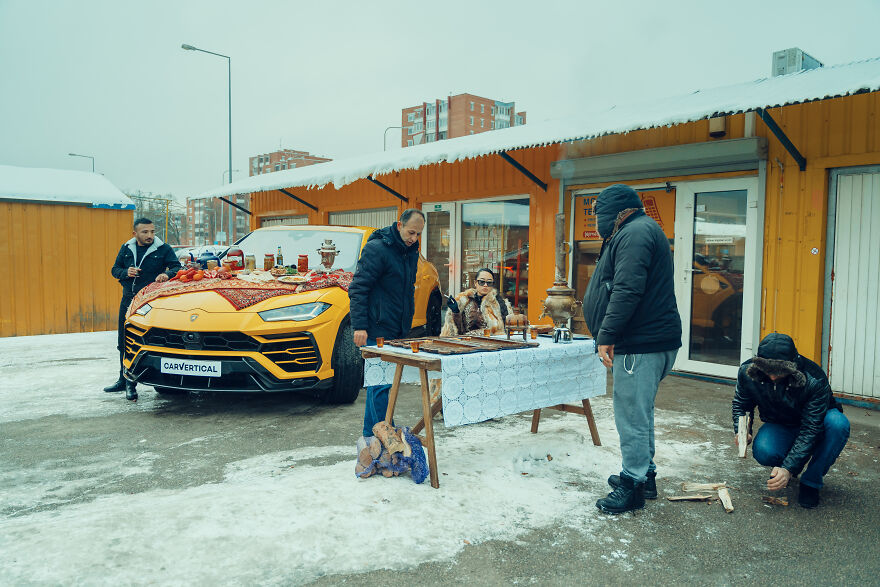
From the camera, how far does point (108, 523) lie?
3164 mm

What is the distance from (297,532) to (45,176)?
1127 cm

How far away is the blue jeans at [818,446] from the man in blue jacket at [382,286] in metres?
2.30

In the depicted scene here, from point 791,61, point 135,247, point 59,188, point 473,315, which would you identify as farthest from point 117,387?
point 791,61

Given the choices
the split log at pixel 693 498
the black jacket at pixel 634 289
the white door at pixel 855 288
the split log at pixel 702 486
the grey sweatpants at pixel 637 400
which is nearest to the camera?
the black jacket at pixel 634 289

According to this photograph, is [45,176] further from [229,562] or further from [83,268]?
[229,562]

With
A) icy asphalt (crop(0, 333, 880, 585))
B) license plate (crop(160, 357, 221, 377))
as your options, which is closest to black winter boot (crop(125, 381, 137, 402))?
icy asphalt (crop(0, 333, 880, 585))

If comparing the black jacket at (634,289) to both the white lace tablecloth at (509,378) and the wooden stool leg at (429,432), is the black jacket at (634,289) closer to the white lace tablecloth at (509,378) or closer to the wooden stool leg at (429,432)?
the white lace tablecloth at (509,378)

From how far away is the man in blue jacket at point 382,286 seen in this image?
4105mm

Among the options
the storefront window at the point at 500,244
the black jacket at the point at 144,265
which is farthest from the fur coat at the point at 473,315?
the storefront window at the point at 500,244

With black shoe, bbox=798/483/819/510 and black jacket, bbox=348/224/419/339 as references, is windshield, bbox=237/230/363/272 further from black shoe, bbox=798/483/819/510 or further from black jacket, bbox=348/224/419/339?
black shoe, bbox=798/483/819/510

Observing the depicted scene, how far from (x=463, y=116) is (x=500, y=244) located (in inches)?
3265

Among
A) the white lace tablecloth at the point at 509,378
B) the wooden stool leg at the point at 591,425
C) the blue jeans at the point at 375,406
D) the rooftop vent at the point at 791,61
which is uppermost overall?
the rooftop vent at the point at 791,61

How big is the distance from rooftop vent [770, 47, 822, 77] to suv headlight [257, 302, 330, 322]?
626 centimetres

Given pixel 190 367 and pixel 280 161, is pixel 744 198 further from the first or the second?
pixel 280 161
